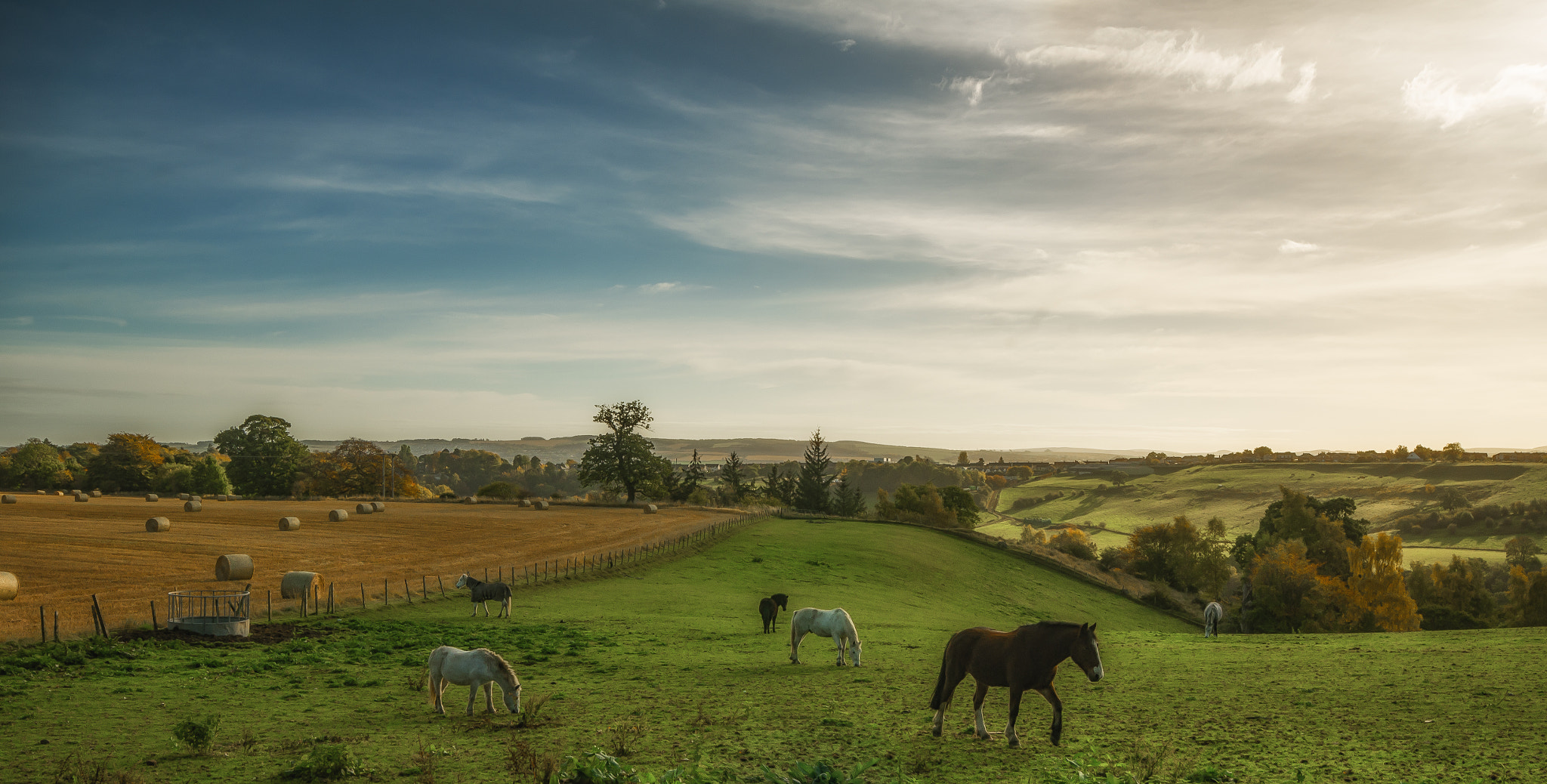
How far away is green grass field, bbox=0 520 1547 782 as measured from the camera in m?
11.9

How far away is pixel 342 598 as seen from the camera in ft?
107

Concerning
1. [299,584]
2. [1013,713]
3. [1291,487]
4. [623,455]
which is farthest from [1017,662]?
[1291,487]

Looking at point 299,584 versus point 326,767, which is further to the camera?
A: point 299,584

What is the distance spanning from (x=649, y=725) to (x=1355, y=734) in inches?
474

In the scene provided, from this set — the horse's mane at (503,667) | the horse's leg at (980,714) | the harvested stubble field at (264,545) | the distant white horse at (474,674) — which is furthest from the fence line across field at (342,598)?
the horse's leg at (980,714)

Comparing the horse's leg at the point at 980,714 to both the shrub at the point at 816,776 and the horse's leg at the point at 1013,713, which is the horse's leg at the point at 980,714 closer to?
the horse's leg at the point at 1013,713

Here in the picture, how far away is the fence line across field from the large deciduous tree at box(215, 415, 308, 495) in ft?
242

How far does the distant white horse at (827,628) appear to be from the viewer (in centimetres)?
2123

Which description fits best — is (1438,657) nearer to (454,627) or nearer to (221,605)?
(454,627)

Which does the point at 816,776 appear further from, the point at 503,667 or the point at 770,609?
the point at 770,609

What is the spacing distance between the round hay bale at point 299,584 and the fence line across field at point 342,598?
0.85 ft

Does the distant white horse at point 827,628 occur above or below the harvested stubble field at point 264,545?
above

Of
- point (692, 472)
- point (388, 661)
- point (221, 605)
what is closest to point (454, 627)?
point (388, 661)

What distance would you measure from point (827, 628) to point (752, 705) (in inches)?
238
